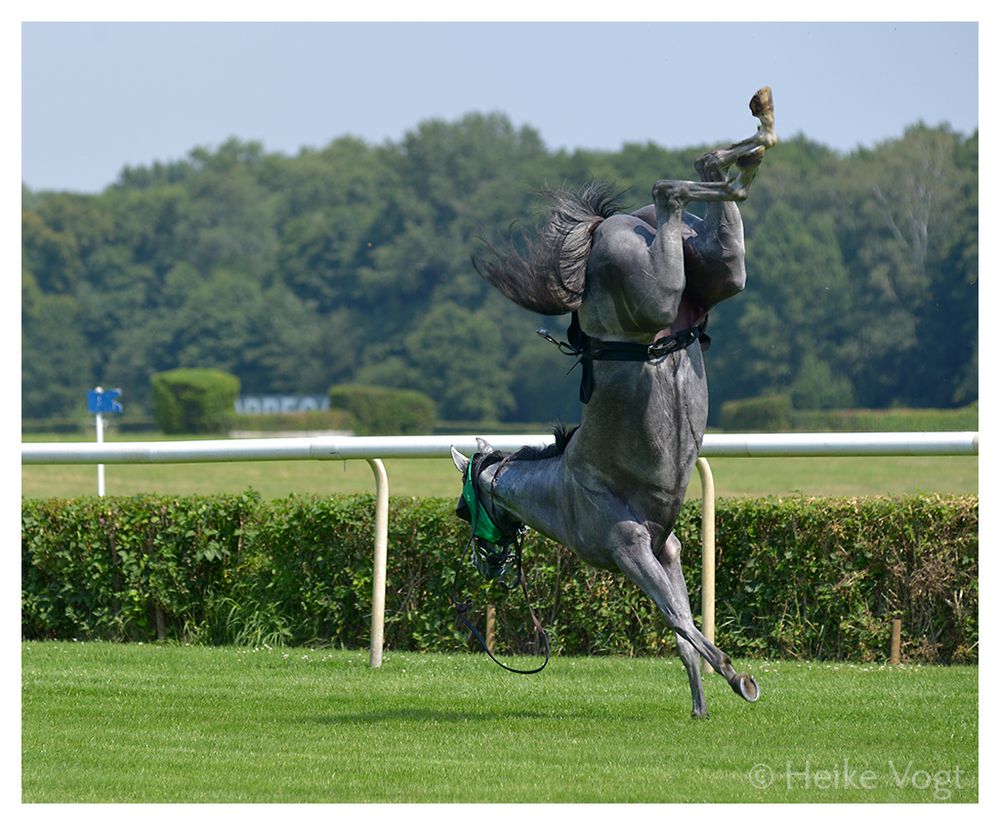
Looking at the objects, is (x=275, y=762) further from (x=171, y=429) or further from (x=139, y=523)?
(x=171, y=429)

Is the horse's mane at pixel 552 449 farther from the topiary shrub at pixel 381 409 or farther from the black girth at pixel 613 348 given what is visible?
the topiary shrub at pixel 381 409

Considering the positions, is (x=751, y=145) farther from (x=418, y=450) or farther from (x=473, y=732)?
(x=418, y=450)

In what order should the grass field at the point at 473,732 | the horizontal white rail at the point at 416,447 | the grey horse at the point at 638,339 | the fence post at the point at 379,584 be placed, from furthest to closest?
the fence post at the point at 379,584 < the horizontal white rail at the point at 416,447 < the grey horse at the point at 638,339 < the grass field at the point at 473,732

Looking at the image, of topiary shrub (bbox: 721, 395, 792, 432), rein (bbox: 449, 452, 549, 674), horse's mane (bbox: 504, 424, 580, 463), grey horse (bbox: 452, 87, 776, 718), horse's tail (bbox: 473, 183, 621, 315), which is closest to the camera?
grey horse (bbox: 452, 87, 776, 718)

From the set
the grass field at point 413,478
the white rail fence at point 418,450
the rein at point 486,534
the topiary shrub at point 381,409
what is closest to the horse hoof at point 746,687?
the rein at point 486,534

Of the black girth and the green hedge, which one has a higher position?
the black girth

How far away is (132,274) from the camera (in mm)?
90750

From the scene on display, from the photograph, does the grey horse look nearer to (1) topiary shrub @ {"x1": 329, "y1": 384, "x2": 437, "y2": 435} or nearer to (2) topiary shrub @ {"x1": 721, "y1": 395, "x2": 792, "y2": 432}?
(2) topiary shrub @ {"x1": 721, "y1": 395, "x2": 792, "y2": 432}

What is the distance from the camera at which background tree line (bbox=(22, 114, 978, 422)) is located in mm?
59281

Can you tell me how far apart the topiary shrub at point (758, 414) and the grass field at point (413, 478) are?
2083 centimetres

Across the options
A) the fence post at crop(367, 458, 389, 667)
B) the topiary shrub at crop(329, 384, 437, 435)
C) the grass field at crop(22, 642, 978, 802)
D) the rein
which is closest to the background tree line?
the topiary shrub at crop(329, 384, 437, 435)

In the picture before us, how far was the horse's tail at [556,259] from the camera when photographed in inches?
191

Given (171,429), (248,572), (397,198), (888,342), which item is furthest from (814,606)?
(397,198)

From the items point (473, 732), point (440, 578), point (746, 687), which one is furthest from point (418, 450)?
point (746, 687)
